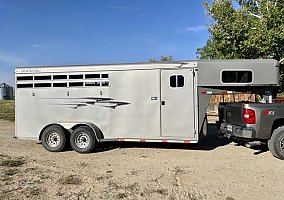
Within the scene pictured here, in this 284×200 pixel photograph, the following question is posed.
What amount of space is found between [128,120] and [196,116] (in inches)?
76.5

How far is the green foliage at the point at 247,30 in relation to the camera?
15867 millimetres

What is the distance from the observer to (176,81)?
8.87m

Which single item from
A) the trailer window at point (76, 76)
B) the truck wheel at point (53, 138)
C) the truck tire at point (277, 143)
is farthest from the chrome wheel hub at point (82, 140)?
the truck tire at point (277, 143)

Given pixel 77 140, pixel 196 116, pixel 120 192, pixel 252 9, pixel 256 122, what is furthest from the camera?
pixel 252 9

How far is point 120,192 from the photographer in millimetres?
5645

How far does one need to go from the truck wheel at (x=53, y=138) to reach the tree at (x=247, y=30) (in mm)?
11018

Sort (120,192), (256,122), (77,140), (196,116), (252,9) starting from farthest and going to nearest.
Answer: (252,9)
(77,140)
(196,116)
(256,122)
(120,192)

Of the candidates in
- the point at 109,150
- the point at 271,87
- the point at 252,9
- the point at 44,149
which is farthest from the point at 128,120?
the point at 252,9

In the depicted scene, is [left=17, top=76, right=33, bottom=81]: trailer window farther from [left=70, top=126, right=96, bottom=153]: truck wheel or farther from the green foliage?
the green foliage

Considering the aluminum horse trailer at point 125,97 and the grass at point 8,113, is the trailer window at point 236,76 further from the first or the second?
the grass at point 8,113

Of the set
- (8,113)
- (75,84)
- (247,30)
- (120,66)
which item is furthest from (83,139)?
(8,113)

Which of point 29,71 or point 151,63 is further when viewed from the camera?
point 29,71

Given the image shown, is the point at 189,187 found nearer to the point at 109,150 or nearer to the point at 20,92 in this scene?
the point at 109,150

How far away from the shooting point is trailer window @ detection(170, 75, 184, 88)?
8836 millimetres
